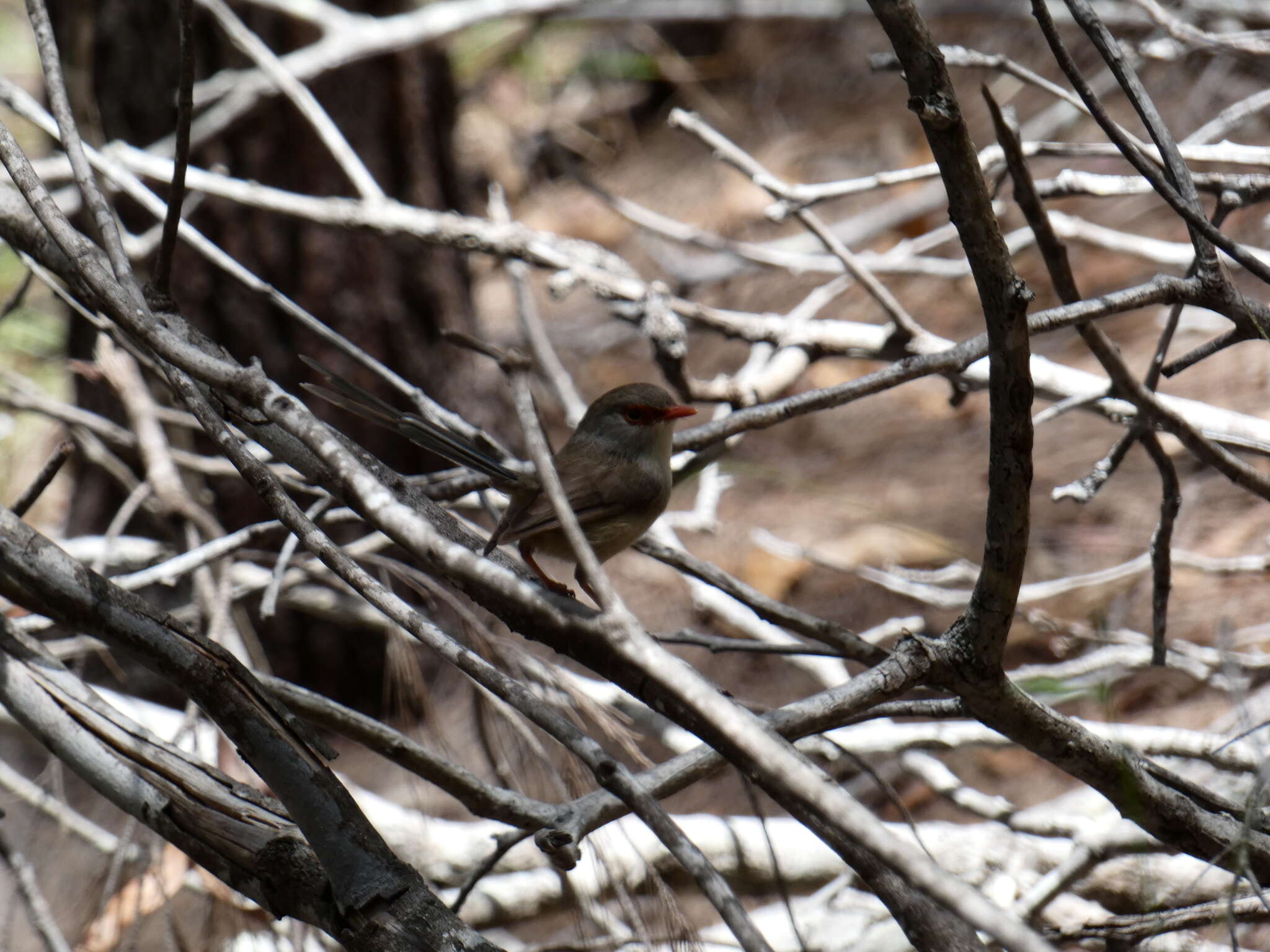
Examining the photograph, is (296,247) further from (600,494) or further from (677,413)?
(600,494)

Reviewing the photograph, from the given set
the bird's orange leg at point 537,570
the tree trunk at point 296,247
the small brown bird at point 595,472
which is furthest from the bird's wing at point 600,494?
the tree trunk at point 296,247

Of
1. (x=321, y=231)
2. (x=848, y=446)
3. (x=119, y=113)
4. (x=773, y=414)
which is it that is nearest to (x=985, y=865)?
(x=773, y=414)

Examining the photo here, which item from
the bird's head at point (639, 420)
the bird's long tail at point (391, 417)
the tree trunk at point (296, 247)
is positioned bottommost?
the bird's long tail at point (391, 417)

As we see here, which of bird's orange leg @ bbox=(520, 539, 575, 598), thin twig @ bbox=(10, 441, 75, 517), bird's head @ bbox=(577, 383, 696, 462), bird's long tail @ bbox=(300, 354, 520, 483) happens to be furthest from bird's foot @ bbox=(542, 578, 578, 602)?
thin twig @ bbox=(10, 441, 75, 517)

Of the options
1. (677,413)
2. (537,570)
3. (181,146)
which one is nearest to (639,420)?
(677,413)

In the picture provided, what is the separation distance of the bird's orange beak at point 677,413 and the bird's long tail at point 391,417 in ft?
2.38

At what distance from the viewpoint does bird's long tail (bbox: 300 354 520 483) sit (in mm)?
1692

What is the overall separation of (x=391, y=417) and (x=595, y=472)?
0.93 m

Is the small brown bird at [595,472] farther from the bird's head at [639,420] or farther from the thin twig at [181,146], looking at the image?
the thin twig at [181,146]

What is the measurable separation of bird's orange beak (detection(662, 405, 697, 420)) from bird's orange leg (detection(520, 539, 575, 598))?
49cm

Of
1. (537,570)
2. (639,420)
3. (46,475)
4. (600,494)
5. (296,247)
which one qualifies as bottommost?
(46,475)

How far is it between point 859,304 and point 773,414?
4.31 metres

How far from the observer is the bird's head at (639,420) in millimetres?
2752

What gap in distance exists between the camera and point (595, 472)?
264 centimetres
